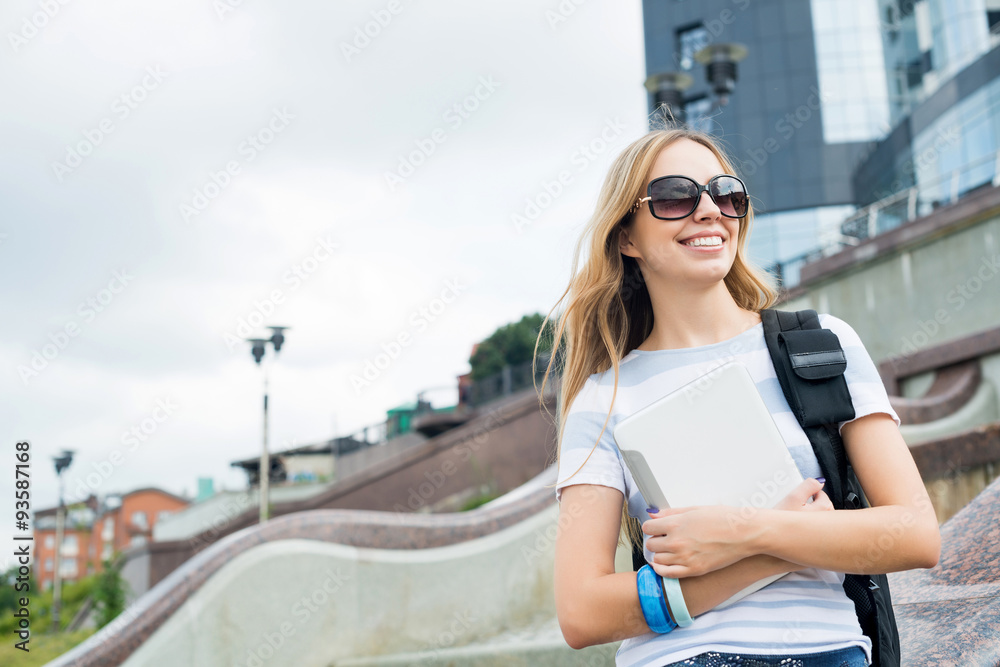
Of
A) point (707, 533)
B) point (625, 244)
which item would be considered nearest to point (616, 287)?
point (625, 244)

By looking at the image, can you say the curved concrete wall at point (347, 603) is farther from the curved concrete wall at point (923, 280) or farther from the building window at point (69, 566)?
the building window at point (69, 566)

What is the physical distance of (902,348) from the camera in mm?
12766

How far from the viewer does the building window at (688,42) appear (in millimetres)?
43906

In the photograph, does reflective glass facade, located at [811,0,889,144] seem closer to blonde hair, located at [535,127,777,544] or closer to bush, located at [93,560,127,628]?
bush, located at [93,560,127,628]

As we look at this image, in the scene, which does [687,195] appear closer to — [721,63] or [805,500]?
[805,500]

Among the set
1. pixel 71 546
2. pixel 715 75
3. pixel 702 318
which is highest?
pixel 715 75

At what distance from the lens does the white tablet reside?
1687 millimetres

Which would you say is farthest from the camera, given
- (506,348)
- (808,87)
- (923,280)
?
(506,348)

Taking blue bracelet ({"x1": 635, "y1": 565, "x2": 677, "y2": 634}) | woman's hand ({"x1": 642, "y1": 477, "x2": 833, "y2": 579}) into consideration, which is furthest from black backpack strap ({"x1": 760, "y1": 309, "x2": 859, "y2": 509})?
blue bracelet ({"x1": 635, "y1": 565, "x2": 677, "y2": 634})

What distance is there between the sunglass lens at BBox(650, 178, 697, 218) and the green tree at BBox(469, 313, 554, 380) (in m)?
49.2

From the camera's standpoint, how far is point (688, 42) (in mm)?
44906

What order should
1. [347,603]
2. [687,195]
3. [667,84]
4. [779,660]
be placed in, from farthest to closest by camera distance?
[667,84]
[347,603]
[687,195]
[779,660]

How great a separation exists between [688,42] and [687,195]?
1839 inches

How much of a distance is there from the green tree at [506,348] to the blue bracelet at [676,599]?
1951 inches
